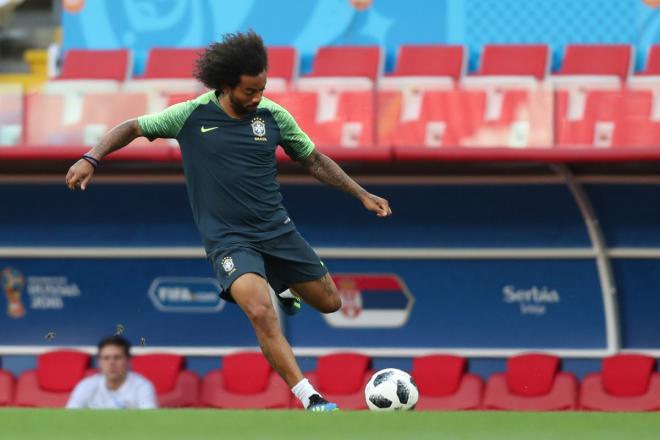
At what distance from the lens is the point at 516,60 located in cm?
1278

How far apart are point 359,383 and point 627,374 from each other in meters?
2.13

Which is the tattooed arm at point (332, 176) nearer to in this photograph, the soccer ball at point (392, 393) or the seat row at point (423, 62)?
the soccer ball at point (392, 393)

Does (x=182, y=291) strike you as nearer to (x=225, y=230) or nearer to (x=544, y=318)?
(x=544, y=318)

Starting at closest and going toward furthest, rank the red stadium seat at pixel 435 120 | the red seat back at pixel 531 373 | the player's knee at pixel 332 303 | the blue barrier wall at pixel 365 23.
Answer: the player's knee at pixel 332 303 < the red stadium seat at pixel 435 120 < the red seat back at pixel 531 373 < the blue barrier wall at pixel 365 23

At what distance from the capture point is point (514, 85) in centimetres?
1122

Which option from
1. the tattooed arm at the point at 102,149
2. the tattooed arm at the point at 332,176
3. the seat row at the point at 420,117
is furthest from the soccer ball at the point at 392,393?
the seat row at the point at 420,117

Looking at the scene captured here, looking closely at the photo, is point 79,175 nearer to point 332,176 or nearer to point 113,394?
point 332,176

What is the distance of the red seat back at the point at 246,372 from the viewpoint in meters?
12.3

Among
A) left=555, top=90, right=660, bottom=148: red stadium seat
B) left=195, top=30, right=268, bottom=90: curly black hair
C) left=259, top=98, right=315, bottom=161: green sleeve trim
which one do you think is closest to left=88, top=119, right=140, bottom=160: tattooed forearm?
left=195, top=30, right=268, bottom=90: curly black hair

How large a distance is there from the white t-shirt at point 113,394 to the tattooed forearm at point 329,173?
3.95m

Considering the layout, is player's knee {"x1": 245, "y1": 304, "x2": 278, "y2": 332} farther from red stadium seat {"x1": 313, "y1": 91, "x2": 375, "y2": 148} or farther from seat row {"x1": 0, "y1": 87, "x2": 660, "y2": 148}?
red stadium seat {"x1": 313, "y1": 91, "x2": 375, "y2": 148}

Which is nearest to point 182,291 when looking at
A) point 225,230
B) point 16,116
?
point 16,116

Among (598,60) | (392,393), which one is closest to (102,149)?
(392,393)

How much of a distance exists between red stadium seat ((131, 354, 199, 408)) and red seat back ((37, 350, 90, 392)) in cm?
45
